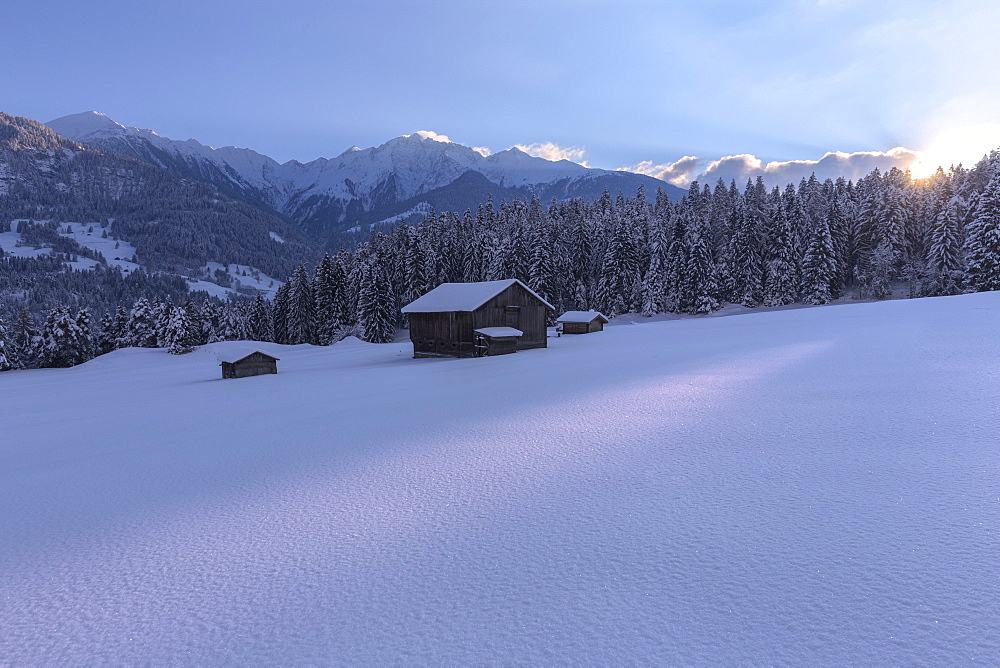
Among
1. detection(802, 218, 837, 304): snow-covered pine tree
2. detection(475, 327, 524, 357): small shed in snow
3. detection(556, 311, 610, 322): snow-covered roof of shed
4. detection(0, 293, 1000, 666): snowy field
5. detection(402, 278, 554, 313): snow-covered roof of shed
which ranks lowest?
detection(0, 293, 1000, 666): snowy field

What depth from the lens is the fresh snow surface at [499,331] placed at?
102ft

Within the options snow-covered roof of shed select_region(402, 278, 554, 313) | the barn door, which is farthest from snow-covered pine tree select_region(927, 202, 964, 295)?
the barn door

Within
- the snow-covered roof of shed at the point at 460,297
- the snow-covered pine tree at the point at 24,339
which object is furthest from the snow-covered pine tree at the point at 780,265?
the snow-covered pine tree at the point at 24,339

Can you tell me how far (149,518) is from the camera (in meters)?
5.78

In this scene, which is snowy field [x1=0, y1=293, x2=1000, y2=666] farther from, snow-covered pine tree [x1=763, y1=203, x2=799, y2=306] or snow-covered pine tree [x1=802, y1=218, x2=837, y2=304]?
snow-covered pine tree [x1=763, y1=203, x2=799, y2=306]

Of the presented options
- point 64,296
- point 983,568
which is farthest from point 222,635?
point 64,296

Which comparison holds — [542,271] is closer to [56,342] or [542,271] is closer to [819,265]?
[819,265]

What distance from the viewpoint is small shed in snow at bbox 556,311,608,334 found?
47.7 metres

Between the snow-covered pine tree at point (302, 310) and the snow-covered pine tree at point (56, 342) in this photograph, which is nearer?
the snow-covered pine tree at point (56, 342)

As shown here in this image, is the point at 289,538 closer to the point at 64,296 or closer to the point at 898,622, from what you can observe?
the point at 898,622

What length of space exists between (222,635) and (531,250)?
64788mm

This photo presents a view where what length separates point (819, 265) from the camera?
58812 mm

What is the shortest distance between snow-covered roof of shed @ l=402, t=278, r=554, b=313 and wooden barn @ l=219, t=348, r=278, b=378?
9804 mm

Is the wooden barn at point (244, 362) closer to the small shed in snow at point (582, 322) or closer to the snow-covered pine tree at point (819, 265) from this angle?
the small shed in snow at point (582, 322)
